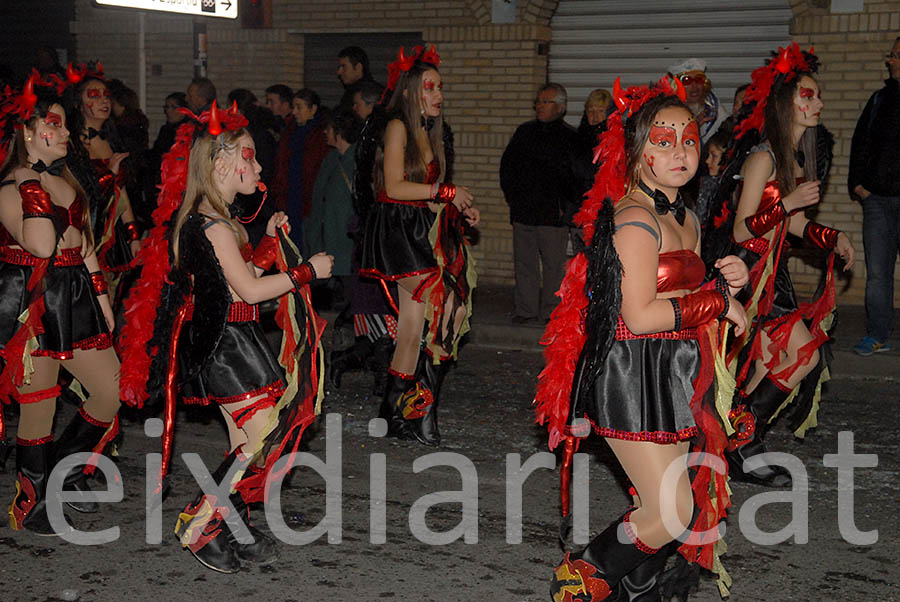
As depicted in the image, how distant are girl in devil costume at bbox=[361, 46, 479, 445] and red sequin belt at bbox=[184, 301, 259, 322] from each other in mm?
1897

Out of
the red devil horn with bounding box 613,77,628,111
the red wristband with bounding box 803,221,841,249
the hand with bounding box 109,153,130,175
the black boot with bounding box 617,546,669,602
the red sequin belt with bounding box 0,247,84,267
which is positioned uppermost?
the red devil horn with bounding box 613,77,628,111

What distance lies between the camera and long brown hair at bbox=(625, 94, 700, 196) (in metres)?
3.92

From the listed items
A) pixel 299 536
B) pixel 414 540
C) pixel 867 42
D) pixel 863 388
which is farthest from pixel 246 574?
pixel 867 42

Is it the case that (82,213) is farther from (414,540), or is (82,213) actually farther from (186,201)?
(414,540)

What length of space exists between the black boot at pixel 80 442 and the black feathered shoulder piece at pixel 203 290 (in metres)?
1.09

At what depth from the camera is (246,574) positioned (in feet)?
15.2

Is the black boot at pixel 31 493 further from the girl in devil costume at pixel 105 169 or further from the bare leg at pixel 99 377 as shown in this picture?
the girl in devil costume at pixel 105 169

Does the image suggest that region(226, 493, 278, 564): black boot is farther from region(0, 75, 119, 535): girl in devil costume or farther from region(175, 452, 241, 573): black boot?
region(0, 75, 119, 535): girl in devil costume

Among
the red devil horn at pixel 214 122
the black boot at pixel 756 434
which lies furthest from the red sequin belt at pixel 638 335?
the black boot at pixel 756 434

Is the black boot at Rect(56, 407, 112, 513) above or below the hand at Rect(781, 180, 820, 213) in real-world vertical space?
below

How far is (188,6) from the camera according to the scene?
34.7 feet

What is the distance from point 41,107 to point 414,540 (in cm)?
265

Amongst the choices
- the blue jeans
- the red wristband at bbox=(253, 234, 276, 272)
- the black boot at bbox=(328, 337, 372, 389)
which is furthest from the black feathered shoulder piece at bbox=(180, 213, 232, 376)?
the blue jeans

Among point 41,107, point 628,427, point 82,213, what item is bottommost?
point 628,427
